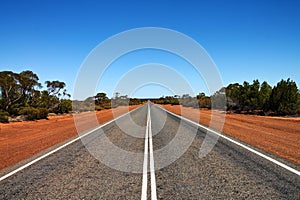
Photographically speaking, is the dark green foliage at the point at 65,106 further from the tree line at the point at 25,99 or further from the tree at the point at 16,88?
the tree at the point at 16,88

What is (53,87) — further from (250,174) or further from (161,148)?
(250,174)

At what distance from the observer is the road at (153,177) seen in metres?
4.93

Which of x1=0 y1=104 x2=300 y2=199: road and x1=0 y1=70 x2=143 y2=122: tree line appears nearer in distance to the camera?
x1=0 y1=104 x2=300 y2=199: road

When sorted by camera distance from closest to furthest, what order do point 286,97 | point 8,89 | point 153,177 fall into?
1. point 153,177
2. point 286,97
3. point 8,89

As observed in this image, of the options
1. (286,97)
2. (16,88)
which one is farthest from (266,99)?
(16,88)

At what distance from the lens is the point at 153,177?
237 inches

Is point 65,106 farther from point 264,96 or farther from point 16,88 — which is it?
point 264,96

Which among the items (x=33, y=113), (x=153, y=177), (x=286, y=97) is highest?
(x=286, y=97)

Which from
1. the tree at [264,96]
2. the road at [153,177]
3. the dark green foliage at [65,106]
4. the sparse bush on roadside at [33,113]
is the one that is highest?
the tree at [264,96]

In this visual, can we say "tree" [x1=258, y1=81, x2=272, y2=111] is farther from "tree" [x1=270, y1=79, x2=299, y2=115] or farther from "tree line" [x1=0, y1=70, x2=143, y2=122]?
"tree line" [x1=0, y1=70, x2=143, y2=122]

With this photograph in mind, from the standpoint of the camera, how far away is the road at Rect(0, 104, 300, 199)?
4.93 metres

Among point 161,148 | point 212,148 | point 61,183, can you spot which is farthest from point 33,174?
point 212,148

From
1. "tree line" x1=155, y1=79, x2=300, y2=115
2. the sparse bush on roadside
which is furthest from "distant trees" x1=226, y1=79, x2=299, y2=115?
the sparse bush on roadside

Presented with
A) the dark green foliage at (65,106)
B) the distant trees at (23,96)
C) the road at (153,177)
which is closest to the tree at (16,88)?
the distant trees at (23,96)
